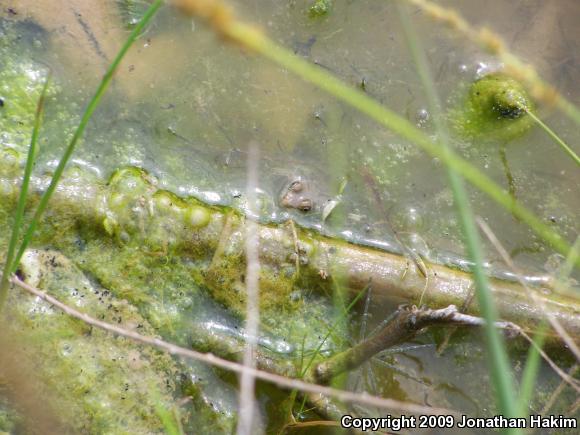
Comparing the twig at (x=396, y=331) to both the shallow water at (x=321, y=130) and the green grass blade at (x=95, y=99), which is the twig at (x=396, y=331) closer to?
the shallow water at (x=321, y=130)

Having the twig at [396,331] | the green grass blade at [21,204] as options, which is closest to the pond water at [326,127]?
the twig at [396,331]

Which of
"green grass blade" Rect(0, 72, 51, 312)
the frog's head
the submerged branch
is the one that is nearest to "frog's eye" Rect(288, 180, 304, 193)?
the frog's head

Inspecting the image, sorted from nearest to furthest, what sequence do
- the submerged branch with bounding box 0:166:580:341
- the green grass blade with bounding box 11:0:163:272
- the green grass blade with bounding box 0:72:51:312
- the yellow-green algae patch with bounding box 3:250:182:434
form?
the green grass blade with bounding box 11:0:163:272 → the green grass blade with bounding box 0:72:51:312 → the yellow-green algae patch with bounding box 3:250:182:434 → the submerged branch with bounding box 0:166:580:341

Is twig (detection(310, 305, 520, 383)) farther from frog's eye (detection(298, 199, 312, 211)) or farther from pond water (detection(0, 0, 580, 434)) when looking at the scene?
frog's eye (detection(298, 199, 312, 211))

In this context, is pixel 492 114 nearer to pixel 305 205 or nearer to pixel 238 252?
pixel 305 205

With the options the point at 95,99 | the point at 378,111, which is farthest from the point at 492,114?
the point at 95,99

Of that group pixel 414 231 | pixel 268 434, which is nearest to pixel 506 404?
pixel 268 434

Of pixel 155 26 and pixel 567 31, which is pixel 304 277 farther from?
pixel 567 31
